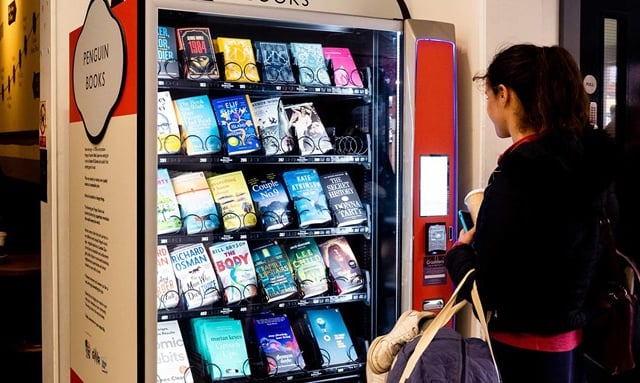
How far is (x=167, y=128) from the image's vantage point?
252 centimetres

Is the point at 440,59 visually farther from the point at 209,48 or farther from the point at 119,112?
the point at 119,112

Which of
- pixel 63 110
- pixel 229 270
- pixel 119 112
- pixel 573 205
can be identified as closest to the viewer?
pixel 573 205

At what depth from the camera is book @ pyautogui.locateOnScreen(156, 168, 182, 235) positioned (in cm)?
250

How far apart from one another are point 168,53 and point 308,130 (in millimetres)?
631

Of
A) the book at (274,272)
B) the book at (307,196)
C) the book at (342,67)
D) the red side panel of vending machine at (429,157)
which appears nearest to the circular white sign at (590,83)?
the red side panel of vending machine at (429,157)

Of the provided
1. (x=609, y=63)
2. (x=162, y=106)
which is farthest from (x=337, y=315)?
(x=609, y=63)

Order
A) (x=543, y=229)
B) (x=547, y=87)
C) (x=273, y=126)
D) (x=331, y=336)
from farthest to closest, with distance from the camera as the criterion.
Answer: (x=331, y=336), (x=273, y=126), (x=547, y=87), (x=543, y=229)

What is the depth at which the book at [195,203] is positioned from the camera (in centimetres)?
256

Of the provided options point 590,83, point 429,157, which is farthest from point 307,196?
point 590,83

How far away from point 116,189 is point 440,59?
129 cm

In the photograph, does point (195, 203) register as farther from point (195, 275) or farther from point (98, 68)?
point (98, 68)

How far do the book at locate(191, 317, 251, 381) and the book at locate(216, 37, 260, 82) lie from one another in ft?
3.13

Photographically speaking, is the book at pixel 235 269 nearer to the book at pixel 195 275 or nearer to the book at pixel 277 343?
the book at pixel 195 275

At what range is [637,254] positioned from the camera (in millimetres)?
3096
